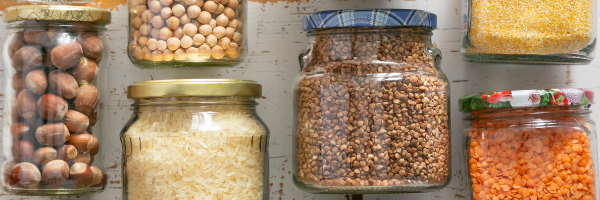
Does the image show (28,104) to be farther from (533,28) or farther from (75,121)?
(533,28)

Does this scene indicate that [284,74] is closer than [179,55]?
No

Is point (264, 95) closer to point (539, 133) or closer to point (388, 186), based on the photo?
point (388, 186)

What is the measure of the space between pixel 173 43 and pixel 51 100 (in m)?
0.20

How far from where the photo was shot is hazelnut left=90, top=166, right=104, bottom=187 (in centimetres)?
78

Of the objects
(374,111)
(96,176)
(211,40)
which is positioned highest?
(211,40)

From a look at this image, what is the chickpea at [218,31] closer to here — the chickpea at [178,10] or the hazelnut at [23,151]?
the chickpea at [178,10]

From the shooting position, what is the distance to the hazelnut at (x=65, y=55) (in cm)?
75

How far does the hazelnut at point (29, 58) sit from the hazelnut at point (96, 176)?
18 centimetres

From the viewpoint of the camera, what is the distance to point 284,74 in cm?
87

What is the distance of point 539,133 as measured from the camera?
0.72 meters

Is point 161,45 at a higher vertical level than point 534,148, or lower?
higher

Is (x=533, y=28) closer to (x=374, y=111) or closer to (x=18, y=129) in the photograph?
(x=374, y=111)

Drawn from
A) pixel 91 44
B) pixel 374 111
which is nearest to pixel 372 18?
pixel 374 111

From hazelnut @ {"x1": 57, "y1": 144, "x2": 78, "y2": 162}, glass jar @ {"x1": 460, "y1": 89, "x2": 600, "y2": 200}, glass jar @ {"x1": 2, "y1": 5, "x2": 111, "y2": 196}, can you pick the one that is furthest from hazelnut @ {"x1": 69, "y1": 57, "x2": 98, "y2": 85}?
glass jar @ {"x1": 460, "y1": 89, "x2": 600, "y2": 200}
